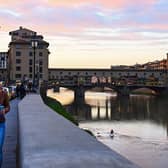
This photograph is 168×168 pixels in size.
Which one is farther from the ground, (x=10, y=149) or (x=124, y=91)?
(x=10, y=149)

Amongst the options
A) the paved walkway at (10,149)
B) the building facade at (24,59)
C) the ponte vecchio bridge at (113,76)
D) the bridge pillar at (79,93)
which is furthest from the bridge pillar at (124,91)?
the paved walkway at (10,149)

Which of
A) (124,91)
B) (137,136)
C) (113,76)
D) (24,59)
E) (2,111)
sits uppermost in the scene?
(24,59)

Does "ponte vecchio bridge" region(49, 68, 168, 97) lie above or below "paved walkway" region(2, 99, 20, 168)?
above

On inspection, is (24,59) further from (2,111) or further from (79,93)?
(2,111)

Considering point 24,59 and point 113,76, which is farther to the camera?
point 113,76

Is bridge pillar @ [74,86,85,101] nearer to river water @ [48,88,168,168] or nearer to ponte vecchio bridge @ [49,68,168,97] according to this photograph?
ponte vecchio bridge @ [49,68,168,97]

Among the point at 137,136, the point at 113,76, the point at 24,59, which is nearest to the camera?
the point at 137,136

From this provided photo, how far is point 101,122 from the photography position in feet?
229

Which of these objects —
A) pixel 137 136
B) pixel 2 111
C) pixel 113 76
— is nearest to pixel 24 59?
pixel 113 76

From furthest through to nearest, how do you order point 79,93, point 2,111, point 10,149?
1. point 79,93
2. point 10,149
3. point 2,111

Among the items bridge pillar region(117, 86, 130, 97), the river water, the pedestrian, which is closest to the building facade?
bridge pillar region(117, 86, 130, 97)

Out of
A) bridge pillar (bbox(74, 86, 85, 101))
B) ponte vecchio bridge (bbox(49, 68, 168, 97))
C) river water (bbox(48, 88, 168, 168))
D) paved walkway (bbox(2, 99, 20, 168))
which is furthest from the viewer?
ponte vecchio bridge (bbox(49, 68, 168, 97))

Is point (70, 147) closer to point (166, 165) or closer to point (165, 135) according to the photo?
point (166, 165)

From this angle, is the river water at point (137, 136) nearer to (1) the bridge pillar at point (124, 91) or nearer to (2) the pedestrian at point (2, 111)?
(2) the pedestrian at point (2, 111)
